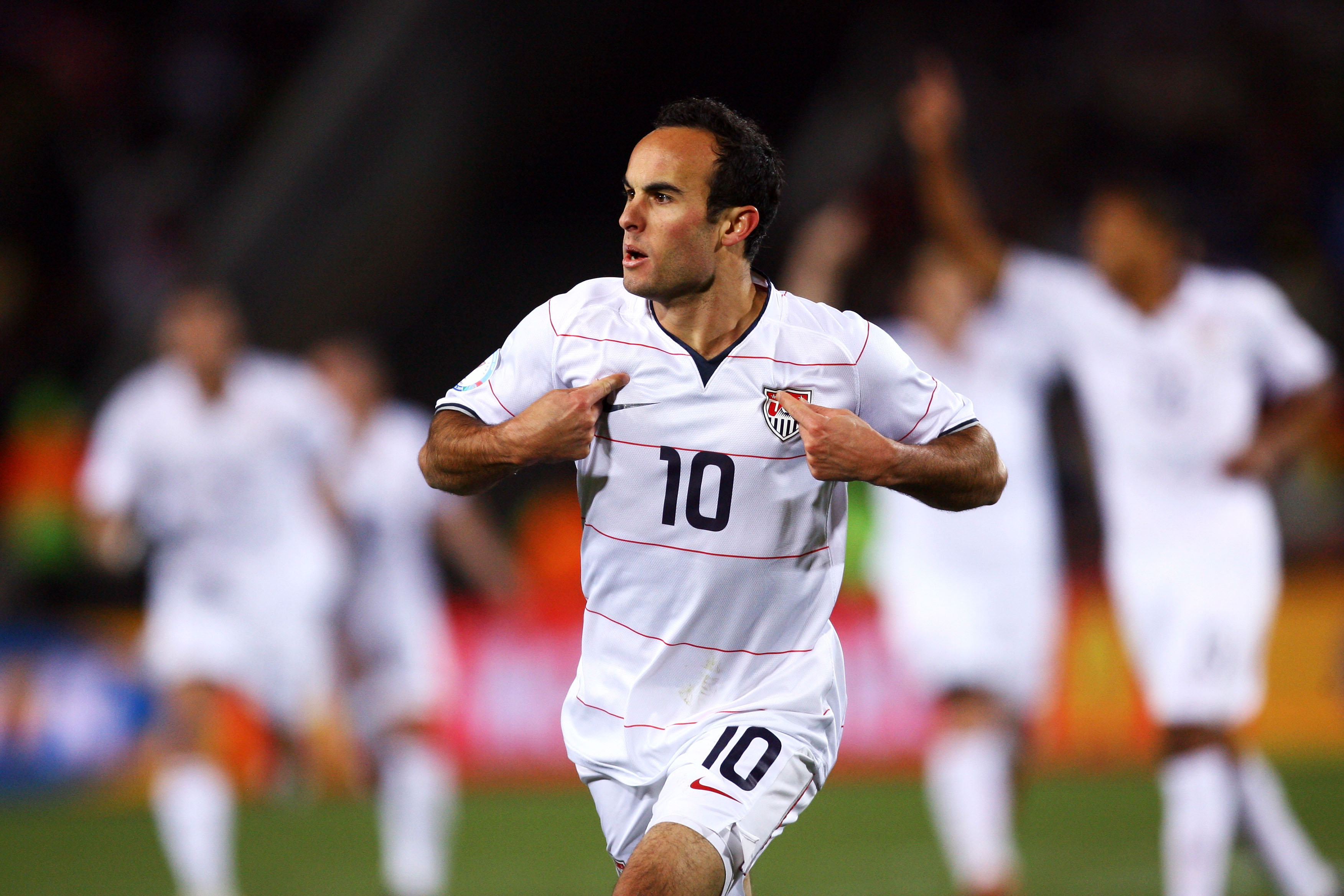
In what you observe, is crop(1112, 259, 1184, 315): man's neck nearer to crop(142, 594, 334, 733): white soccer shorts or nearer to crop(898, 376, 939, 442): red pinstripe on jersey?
crop(898, 376, 939, 442): red pinstripe on jersey

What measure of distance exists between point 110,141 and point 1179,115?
38.3ft

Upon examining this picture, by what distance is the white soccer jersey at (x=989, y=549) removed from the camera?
306 inches

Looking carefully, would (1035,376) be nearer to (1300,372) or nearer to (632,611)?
(1300,372)

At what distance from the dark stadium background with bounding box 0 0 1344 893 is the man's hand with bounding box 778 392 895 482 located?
1075 cm

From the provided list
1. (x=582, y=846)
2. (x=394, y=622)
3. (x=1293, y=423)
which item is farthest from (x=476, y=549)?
(x=1293, y=423)

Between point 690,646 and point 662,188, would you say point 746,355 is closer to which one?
point 662,188

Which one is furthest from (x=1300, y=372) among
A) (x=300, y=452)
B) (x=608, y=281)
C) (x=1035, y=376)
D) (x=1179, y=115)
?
(x=1179, y=115)

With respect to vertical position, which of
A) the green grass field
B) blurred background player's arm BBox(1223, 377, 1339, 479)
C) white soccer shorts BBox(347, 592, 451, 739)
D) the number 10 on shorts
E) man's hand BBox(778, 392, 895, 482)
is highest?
man's hand BBox(778, 392, 895, 482)

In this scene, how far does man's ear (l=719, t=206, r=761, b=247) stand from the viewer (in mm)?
3773

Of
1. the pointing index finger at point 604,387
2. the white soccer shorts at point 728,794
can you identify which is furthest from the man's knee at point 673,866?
the pointing index finger at point 604,387

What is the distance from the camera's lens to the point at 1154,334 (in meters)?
6.37

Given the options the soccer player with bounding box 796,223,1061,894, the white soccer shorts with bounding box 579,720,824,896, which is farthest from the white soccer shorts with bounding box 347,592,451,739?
the white soccer shorts with bounding box 579,720,824,896

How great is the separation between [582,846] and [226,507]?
2953 millimetres

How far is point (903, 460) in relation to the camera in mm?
3551
